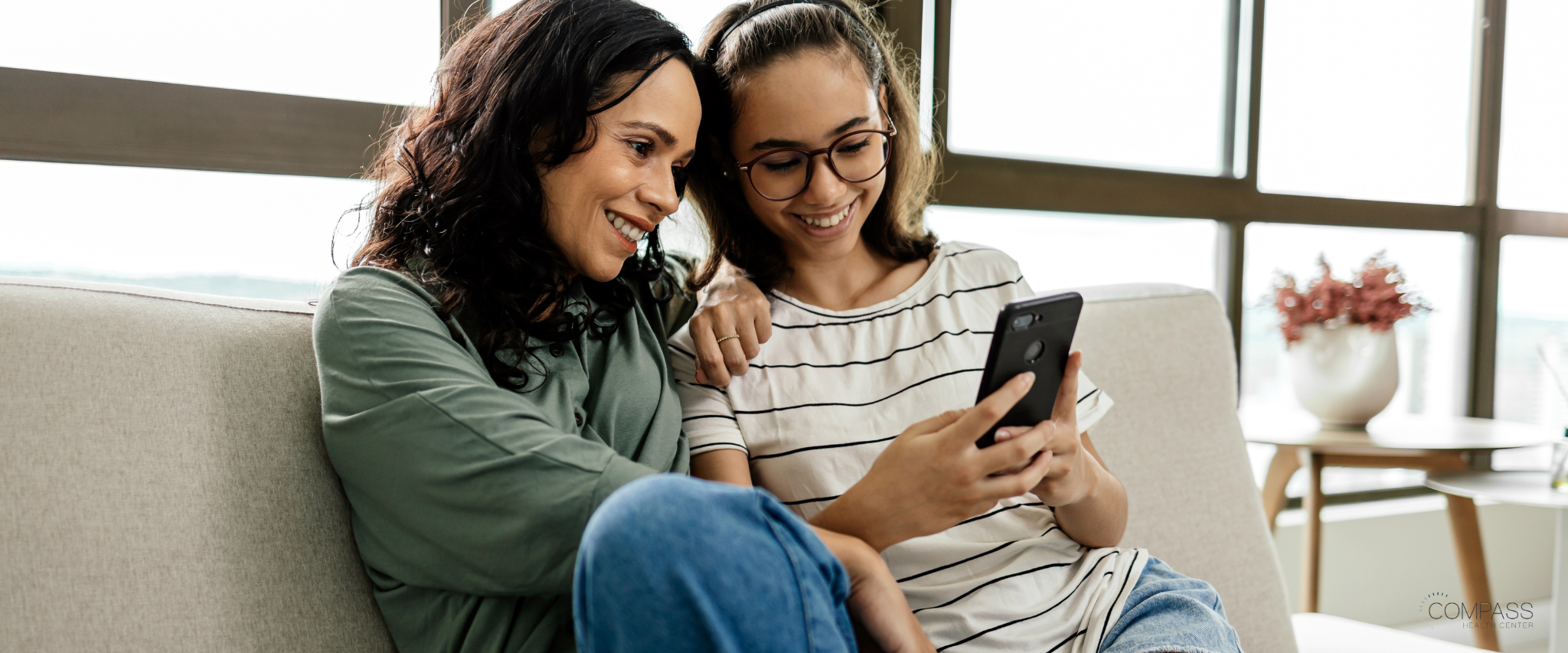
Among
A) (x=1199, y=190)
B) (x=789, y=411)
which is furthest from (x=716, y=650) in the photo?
(x=1199, y=190)

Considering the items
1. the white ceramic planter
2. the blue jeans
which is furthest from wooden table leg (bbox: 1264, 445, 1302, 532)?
the blue jeans

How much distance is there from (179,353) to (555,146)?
1.39 feet

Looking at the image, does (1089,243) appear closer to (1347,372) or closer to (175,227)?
(1347,372)

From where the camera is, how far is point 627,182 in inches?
40.9

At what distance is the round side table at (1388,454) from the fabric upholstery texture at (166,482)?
1960mm

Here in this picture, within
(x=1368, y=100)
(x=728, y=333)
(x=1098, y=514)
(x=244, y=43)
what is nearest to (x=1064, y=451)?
(x=1098, y=514)

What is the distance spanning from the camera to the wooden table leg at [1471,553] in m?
2.26

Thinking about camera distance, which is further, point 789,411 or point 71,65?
point 71,65

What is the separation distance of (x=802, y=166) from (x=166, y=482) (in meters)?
0.75

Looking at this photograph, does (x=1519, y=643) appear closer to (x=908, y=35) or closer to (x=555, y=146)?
(x=908, y=35)

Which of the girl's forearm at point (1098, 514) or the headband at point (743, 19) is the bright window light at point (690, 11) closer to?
the headband at point (743, 19)

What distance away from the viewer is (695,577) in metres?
0.61

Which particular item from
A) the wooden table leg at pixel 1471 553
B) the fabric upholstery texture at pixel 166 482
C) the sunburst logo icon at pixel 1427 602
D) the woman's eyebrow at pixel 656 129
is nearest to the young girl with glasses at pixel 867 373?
the woman's eyebrow at pixel 656 129

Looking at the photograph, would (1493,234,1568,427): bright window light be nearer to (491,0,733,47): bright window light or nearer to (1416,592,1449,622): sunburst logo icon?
(1416,592,1449,622): sunburst logo icon
